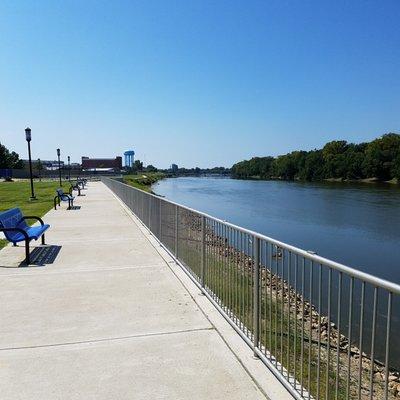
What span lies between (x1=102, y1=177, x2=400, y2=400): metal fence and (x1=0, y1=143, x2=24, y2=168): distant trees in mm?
99135

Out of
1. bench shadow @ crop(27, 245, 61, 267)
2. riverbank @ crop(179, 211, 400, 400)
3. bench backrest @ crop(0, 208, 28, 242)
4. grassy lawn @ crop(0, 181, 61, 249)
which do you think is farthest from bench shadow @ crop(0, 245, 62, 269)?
riverbank @ crop(179, 211, 400, 400)

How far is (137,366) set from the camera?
13.3ft

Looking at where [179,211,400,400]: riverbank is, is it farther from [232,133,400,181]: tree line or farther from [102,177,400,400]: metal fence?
[232,133,400,181]: tree line

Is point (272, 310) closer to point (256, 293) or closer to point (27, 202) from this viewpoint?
point (256, 293)

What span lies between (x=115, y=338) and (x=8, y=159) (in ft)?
360

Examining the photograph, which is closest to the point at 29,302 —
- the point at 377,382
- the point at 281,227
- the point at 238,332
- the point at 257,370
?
the point at 238,332

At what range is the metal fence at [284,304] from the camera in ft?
9.67

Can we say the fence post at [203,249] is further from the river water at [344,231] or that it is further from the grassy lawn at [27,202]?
the river water at [344,231]

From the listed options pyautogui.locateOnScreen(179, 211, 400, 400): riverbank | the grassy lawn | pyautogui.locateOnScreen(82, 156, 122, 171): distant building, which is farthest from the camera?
pyautogui.locateOnScreen(82, 156, 122, 171): distant building

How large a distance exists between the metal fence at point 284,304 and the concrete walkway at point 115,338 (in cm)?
24

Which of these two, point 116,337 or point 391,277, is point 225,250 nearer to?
point 116,337

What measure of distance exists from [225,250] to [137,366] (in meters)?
A: 1.98

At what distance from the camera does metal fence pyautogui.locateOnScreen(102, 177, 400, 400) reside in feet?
9.67

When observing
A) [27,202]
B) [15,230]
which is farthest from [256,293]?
[27,202]
